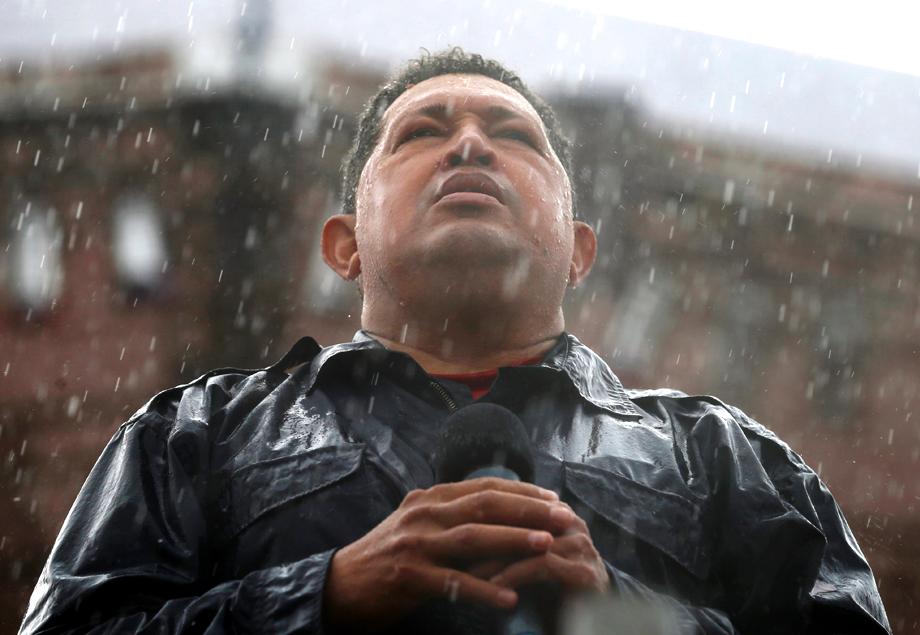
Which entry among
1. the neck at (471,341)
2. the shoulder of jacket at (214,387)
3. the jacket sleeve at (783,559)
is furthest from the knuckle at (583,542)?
the neck at (471,341)

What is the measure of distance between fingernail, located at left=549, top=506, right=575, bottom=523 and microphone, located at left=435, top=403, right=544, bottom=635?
119mm

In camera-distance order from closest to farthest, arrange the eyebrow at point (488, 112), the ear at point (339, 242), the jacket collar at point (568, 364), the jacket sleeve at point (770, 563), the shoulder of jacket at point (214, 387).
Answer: the jacket sleeve at point (770, 563)
the shoulder of jacket at point (214, 387)
the jacket collar at point (568, 364)
the eyebrow at point (488, 112)
the ear at point (339, 242)

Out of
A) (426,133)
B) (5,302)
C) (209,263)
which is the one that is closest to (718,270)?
(209,263)

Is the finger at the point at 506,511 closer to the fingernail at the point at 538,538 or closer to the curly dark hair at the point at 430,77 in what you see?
the fingernail at the point at 538,538

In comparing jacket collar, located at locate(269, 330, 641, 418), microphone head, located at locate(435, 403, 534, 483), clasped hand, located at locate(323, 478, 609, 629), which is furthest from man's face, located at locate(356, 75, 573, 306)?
clasped hand, located at locate(323, 478, 609, 629)

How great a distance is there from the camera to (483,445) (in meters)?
2.04

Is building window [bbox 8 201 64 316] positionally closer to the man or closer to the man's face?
the man's face

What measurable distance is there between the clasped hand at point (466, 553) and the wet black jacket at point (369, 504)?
13cm

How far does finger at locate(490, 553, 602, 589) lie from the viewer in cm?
187

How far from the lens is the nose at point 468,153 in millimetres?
3307

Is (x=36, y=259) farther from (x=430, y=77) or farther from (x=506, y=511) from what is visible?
(x=506, y=511)

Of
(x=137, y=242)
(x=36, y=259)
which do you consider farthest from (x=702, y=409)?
(x=36, y=259)

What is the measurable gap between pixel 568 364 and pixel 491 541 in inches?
46.5

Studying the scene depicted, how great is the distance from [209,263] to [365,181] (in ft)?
37.1
